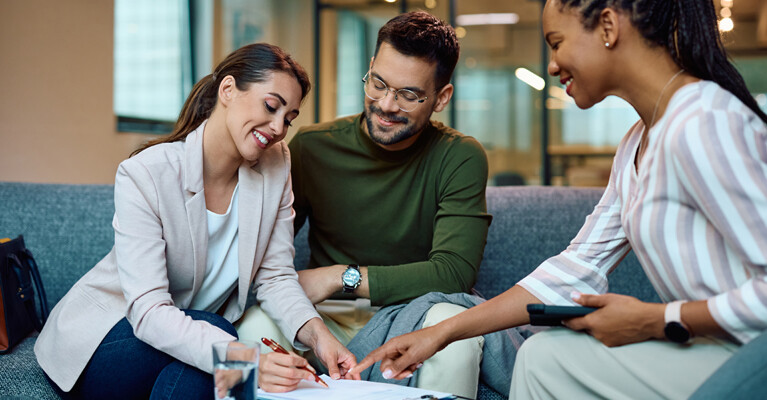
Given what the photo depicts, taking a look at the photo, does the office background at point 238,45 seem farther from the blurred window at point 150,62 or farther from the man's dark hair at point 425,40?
the man's dark hair at point 425,40

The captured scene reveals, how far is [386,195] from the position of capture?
6.83ft

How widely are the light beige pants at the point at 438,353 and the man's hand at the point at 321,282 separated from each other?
109 mm

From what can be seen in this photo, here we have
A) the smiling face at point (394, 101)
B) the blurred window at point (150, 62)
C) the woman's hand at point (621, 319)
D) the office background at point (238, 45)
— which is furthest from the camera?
the blurred window at point (150, 62)

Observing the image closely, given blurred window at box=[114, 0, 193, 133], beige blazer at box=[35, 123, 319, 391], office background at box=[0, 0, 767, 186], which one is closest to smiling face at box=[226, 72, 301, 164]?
beige blazer at box=[35, 123, 319, 391]

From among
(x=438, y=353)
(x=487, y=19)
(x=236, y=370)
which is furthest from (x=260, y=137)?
(x=487, y=19)

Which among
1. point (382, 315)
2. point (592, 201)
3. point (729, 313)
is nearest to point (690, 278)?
point (729, 313)

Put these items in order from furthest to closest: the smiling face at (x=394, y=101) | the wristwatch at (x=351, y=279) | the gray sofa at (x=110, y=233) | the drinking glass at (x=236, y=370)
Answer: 1. the gray sofa at (x=110, y=233)
2. the smiling face at (x=394, y=101)
3. the wristwatch at (x=351, y=279)
4. the drinking glass at (x=236, y=370)

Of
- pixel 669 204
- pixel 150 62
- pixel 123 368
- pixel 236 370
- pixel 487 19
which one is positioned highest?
pixel 487 19

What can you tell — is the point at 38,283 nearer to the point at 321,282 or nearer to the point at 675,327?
the point at 321,282

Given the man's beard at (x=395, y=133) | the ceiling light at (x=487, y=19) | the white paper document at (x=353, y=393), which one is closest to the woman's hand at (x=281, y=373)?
the white paper document at (x=353, y=393)

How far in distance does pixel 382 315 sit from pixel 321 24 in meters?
5.79

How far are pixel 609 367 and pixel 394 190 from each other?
101cm

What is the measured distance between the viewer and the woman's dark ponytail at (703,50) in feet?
3.92

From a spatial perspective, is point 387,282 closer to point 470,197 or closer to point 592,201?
point 470,197
